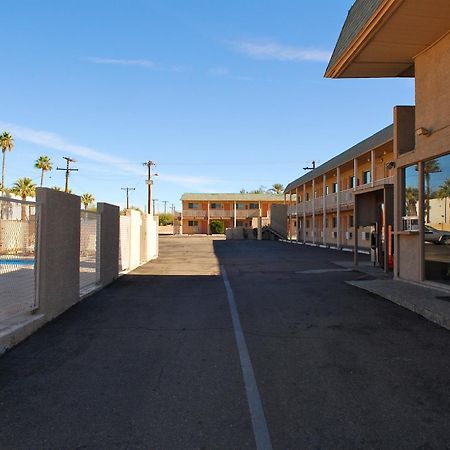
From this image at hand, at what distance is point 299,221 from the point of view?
4803 centimetres

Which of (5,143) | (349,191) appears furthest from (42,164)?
(349,191)

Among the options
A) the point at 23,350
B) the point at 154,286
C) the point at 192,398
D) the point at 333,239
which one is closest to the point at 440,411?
the point at 192,398

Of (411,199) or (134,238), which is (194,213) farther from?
(411,199)

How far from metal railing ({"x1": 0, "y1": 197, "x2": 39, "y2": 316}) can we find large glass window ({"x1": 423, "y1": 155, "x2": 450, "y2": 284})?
786 cm

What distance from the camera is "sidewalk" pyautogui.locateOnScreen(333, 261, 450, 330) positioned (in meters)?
7.21

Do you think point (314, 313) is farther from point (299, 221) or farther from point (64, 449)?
point (299, 221)

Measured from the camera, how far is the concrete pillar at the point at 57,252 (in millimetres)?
7016

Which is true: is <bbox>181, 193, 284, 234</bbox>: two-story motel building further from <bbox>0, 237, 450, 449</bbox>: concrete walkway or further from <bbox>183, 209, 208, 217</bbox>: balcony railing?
<bbox>0, 237, 450, 449</bbox>: concrete walkway

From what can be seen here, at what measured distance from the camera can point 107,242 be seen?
11.8 m

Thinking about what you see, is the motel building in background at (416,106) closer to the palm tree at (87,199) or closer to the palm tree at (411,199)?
the palm tree at (411,199)

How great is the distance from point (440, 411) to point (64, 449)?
299cm

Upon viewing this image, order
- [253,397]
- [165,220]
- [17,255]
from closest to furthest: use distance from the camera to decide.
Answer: [253,397]
[17,255]
[165,220]

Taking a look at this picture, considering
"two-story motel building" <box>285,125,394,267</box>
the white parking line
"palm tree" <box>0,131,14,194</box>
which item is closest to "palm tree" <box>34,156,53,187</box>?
"palm tree" <box>0,131,14,194</box>

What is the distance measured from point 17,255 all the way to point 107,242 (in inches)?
218
